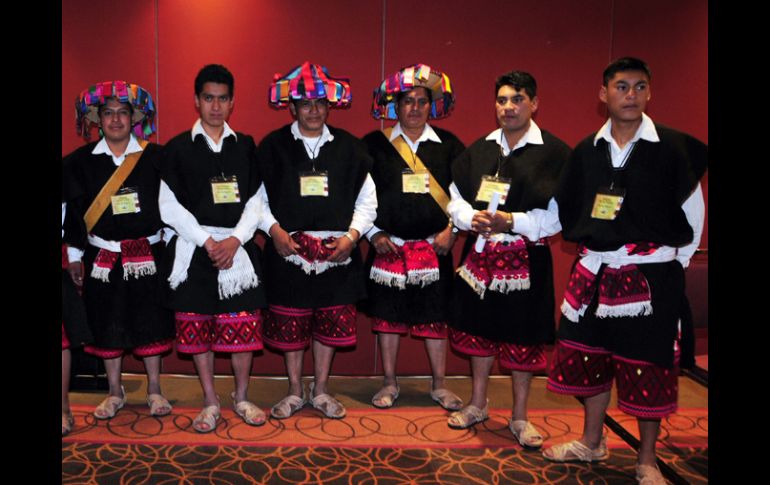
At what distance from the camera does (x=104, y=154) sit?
116 inches

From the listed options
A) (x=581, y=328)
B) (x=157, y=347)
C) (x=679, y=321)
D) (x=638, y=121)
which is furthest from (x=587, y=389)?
(x=157, y=347)

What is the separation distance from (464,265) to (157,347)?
5.47 feet

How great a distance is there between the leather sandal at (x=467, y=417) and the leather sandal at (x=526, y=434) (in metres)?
0.18

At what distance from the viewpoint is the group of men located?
2.34 metres

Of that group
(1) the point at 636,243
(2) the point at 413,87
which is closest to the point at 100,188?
(2) the point at 413,87

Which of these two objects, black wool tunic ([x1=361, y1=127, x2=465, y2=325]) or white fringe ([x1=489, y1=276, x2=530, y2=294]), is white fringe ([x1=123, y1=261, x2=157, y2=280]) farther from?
white fringe ([x1=489, y1=276, x2=530, y2=294])

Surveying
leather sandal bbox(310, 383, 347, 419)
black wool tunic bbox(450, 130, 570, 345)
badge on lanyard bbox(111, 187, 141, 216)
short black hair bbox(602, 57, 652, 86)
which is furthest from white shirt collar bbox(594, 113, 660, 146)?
badge on lanyard bbox(111, 187, 141, 216)

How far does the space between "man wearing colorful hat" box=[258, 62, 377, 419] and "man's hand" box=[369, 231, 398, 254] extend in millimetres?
126

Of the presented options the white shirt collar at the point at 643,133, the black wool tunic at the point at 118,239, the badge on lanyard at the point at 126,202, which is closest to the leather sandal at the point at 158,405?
the black wool tunic at the point at 118,239

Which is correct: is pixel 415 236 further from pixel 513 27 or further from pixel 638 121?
pixel 513 27

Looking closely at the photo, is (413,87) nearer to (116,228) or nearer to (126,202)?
(126,202)

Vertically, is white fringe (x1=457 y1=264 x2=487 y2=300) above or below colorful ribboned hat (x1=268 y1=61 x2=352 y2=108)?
below

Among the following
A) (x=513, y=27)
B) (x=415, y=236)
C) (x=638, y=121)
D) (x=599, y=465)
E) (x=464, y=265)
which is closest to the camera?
(x=638, y=121)

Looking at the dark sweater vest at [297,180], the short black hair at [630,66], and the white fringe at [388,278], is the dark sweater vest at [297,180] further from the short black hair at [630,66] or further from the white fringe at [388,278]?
the short black hair at [630,66]
